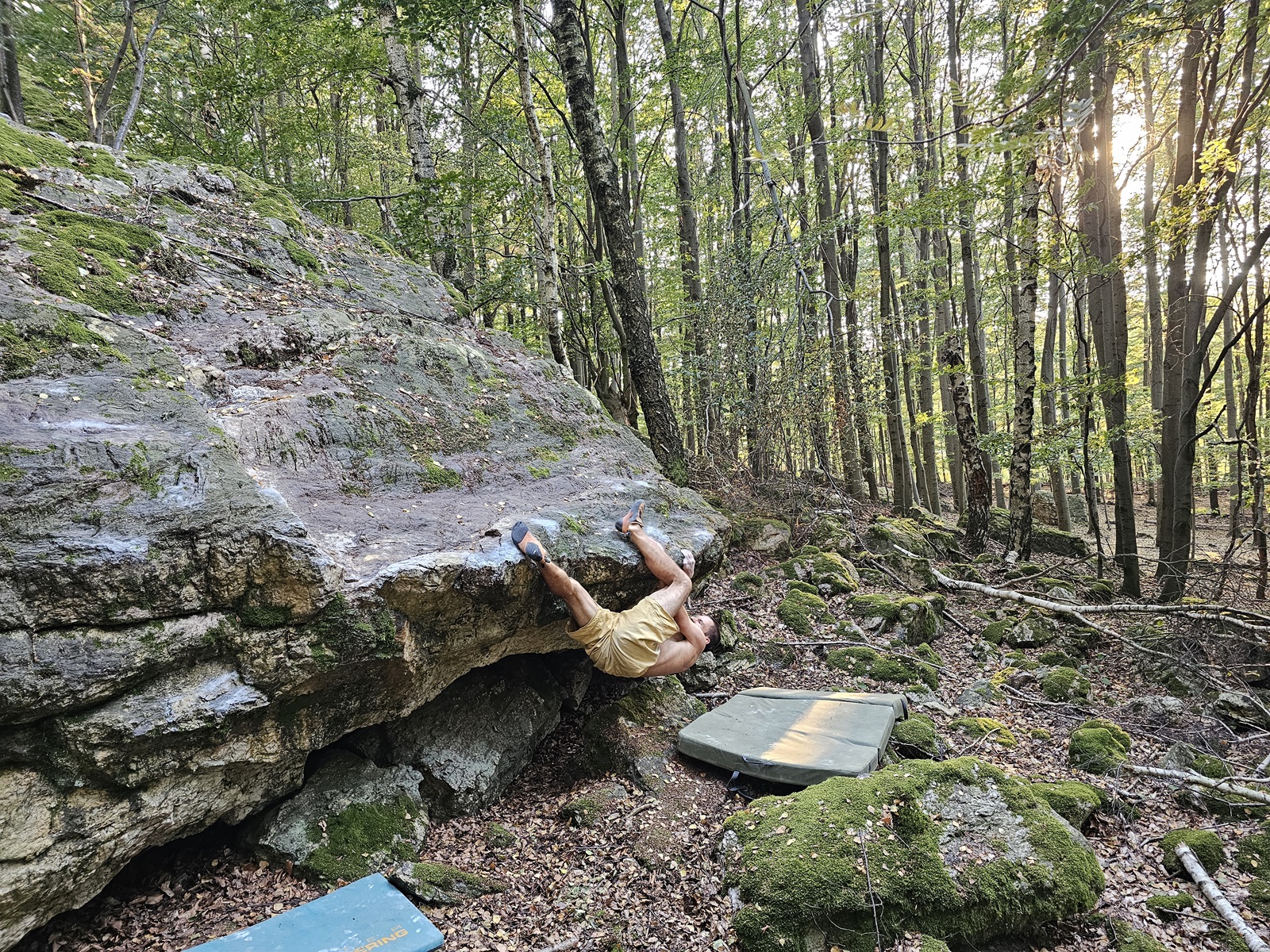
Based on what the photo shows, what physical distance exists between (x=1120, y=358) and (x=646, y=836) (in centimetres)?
960

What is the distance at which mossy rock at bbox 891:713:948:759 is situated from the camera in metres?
4.81

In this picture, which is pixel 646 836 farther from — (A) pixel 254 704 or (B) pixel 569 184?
(B) pixel 569 184

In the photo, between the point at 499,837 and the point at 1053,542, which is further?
the point at 1053,542

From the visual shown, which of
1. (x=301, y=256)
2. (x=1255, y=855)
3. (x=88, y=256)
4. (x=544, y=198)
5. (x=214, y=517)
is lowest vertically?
(x=1255, y=855)

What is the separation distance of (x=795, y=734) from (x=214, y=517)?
157 inches

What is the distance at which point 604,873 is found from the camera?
11.5ft

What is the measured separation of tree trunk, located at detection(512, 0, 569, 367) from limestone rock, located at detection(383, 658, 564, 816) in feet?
15.9

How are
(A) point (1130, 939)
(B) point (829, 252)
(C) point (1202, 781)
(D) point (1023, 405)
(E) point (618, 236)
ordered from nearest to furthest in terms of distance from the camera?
(A) point (1130, 939) → (C) point (1202, 781) → (E) point (618, 236) → (D) point (1023, 405) → (B) point (829, 252)

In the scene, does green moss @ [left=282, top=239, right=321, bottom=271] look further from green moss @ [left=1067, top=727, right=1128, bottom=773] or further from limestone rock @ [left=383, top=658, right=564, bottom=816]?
green moss @ [left=1067, top=727, right=1128, bottom=773]

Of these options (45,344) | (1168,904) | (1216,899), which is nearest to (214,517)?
(45,344)

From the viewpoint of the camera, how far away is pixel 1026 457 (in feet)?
32.0

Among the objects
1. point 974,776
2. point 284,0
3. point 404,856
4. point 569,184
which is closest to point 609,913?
point 404,856

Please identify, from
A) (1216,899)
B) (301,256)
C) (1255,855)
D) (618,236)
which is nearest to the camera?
(1216,899)

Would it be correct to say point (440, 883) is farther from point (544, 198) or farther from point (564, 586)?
point (544, 198)
